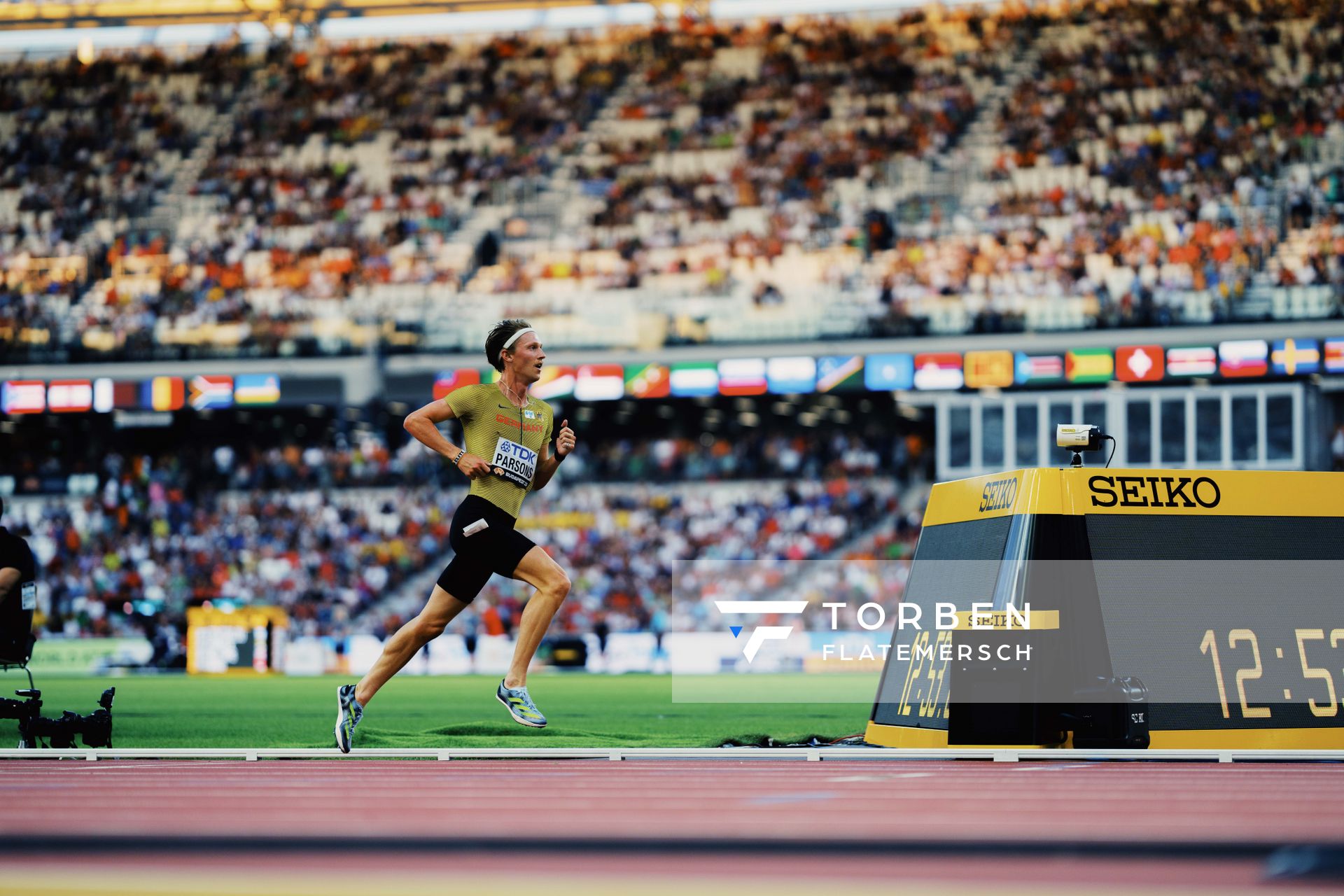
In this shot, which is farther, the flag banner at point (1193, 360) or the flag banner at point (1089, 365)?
the flag banner at point (1089, 365)

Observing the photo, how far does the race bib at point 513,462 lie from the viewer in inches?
290

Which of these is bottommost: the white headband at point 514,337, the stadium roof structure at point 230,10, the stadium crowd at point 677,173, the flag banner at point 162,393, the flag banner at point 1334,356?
the white headband at point 514,337

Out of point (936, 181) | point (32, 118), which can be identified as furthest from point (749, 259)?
point (32, 118)

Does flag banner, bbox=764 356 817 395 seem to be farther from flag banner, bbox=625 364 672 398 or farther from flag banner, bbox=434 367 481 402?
flag banner, bbox=434 367 481 402

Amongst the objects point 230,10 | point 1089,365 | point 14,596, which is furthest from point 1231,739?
point 230,10

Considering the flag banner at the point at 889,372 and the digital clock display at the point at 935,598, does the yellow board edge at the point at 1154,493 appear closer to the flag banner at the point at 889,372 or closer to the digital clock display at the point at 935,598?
the digital clock display at the point at 935,598

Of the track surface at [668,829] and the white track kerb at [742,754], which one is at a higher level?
the track surface at [668,829]

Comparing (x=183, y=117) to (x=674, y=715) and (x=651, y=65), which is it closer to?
(x=651, y=65)

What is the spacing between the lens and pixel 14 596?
8.94m

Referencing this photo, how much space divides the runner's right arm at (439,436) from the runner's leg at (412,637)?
1.78 feet

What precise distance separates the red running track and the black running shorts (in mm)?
843

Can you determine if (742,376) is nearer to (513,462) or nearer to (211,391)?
(211,391)

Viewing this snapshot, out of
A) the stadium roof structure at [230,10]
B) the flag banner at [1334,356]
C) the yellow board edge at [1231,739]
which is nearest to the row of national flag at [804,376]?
the flag banner at [1334,356]

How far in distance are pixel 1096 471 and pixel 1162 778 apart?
1.69m
